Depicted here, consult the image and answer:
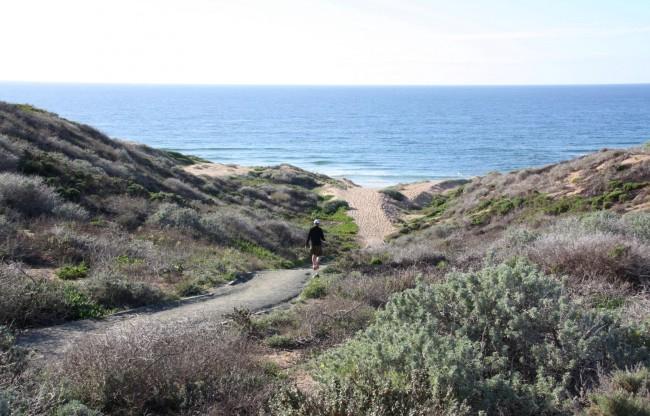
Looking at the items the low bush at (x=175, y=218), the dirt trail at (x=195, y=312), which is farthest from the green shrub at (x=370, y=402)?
the low bush at (x=175, y=218)

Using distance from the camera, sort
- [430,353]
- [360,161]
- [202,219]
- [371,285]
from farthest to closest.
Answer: [360,161]
[202,219]
[371,285]
[430,353]

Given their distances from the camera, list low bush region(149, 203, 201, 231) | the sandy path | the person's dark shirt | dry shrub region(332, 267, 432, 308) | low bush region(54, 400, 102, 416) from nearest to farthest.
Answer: low bush region(54, 400, 102, 416)
dry shrub region(332, 267, 432, 308)
the person's dark shirt
low bush region(149, 203, 201, 231)
the sandy path

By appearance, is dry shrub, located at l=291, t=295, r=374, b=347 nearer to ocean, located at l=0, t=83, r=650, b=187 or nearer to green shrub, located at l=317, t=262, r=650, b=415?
green shrub, located at l=317, t=262, r=650, b=415

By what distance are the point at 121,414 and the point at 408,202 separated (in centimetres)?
4640

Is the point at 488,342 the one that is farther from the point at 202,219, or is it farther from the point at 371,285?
the point at 202,219

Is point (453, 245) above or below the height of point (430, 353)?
below

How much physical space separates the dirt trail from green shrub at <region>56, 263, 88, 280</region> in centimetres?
226

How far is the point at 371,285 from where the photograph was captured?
1082 centimetres

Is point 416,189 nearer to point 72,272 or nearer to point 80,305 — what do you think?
point 72,272

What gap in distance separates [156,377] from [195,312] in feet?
16.9

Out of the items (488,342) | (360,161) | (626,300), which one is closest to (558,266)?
(626,300)

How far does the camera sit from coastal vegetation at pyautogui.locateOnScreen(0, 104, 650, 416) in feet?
16.1

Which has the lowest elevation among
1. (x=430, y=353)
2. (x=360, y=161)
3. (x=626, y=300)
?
(x=360, y=161)

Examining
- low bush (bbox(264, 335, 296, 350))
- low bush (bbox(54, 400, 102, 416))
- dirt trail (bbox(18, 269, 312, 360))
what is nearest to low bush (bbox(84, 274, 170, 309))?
dirt trail (bbox(18, 269, 312, 360))
